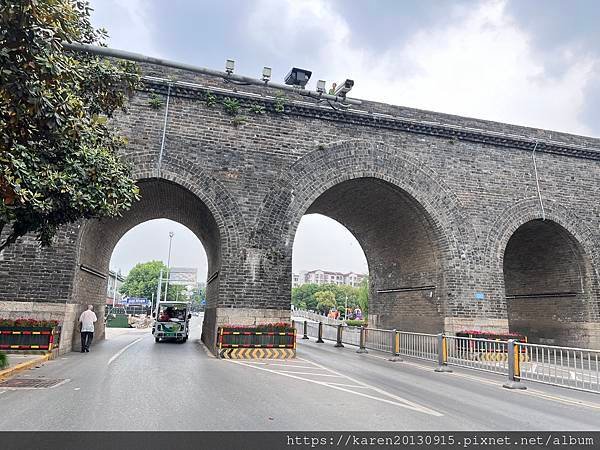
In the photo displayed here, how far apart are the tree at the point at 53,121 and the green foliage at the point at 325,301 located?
3177 inches

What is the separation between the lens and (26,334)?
39.8ft

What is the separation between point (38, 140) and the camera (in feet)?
26.3

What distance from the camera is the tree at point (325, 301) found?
8881 centimetres

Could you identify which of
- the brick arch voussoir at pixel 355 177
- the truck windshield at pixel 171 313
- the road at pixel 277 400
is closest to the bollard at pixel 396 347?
the road at pixel 277 400

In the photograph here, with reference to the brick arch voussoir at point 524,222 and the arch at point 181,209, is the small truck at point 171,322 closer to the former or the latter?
the arch at point 181,209

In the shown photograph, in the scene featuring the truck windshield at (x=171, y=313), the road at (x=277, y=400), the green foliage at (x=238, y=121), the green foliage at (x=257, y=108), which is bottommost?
the road at (x=277, y=400)

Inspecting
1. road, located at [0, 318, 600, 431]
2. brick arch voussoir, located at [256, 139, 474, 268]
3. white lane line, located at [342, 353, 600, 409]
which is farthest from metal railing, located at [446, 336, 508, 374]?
brick arch voussoir, located at [256, 139, 474, 268]

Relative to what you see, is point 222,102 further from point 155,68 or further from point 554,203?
point 554,203

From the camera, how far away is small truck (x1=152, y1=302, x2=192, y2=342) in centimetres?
2022

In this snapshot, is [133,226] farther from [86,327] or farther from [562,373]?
[562,373]

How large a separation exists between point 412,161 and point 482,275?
4.93 m

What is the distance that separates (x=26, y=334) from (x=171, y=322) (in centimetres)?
854

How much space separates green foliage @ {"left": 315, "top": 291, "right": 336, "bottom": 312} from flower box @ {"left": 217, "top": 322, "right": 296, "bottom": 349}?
75746mm

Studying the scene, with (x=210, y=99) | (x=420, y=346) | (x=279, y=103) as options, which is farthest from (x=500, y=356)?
(x=210, y=99)
